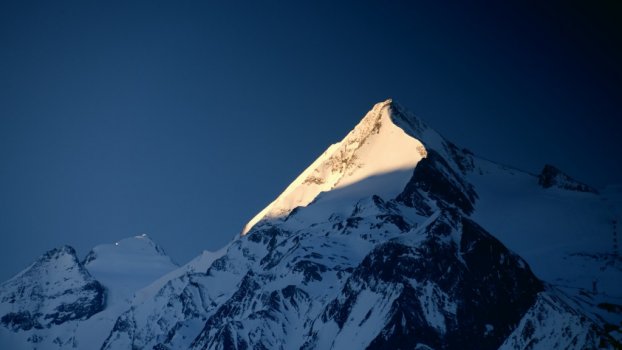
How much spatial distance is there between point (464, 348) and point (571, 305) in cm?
2312

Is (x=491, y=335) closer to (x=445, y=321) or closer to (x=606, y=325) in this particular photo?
(x=445, y=321)

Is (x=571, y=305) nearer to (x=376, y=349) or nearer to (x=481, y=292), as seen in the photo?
(x=481, y=292)

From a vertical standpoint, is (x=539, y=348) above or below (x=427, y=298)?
below

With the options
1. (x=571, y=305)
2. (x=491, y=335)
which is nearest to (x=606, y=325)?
(x=571, y=305)

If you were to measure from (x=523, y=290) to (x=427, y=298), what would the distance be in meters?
19.0

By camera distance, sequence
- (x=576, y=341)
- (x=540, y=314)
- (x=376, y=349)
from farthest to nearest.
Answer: (x=376, y=349) → (x=540, y=314) → (x=576, y=341)

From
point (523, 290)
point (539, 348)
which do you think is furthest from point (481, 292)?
point (539, 348)

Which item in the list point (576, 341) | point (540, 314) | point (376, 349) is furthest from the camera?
point (376, 349)

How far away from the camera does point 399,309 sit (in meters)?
198

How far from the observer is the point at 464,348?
187 m

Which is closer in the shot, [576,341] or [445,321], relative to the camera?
[576,341]

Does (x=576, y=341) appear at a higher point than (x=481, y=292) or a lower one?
lower

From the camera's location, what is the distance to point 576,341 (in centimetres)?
16938

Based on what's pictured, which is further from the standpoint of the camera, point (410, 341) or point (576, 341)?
point (410, 341)
